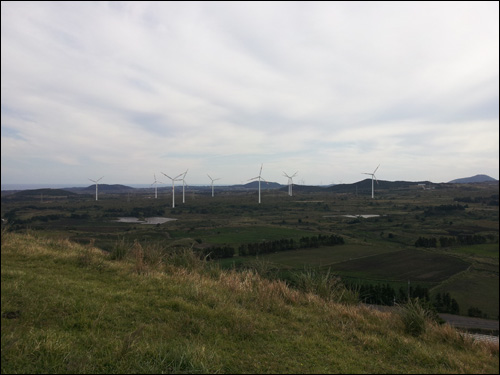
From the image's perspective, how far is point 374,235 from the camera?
219ft

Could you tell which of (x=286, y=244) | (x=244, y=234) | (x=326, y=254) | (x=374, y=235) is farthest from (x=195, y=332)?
(x=374, y=235)

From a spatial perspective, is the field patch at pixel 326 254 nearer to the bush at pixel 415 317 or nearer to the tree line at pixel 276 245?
the tree line at pixel 276 245

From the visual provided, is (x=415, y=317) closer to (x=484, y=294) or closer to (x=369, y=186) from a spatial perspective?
(x=484, y=294)

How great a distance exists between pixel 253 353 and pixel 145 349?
171 cm

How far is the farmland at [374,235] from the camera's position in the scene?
44.3 ft

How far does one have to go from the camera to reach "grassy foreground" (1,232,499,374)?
427cm

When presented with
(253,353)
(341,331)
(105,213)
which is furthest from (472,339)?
(105,213)

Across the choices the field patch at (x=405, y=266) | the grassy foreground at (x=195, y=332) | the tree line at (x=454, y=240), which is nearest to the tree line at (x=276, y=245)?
the field patch at (x=405, y=266)

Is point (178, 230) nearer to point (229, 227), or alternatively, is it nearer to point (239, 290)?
point (229, 227)

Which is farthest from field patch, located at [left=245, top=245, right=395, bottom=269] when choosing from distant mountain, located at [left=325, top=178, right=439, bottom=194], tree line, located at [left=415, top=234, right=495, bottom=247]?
distant mountain, located at [left=325, top=178, right=439, bottom=194]

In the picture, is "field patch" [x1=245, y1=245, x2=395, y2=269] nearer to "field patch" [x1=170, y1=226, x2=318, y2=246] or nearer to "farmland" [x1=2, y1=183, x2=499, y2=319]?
"farmland" [x1=2, y1=183, x2=499, y2=319]

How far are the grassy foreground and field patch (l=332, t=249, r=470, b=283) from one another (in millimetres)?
18614

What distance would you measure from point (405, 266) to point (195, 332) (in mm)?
38905

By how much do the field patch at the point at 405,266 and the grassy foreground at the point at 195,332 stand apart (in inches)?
733
